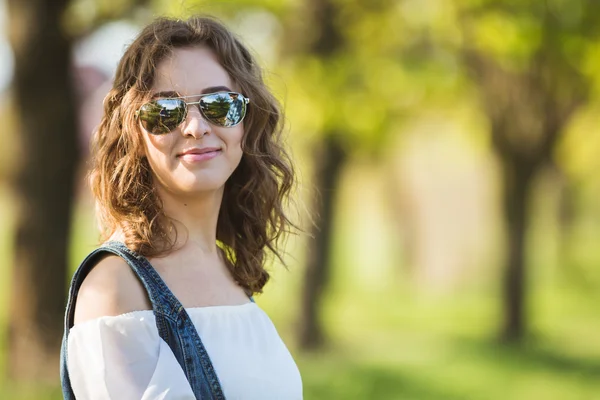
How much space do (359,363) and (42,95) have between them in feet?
15.5

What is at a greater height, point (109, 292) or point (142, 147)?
point (142, 147)

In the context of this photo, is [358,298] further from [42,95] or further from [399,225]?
[42,95]

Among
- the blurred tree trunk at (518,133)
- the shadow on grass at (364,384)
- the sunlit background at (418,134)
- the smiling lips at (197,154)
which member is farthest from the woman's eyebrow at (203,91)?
the blurred tree trunk at (518,133)

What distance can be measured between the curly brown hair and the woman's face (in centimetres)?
3

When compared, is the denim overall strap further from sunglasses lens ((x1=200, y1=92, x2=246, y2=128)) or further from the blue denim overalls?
sunglasses lens ((x1=200, y1=92, x2=246, y2=128))

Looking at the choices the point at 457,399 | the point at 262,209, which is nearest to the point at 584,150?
the point at 457,399

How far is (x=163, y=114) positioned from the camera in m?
2.04

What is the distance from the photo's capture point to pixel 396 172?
74.1 ft

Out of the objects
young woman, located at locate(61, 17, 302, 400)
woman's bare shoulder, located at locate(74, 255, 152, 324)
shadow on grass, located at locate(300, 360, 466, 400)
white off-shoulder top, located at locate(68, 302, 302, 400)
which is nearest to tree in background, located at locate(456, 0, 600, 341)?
Result: shadow on grass, located at locate(300, 360, 466, 400)

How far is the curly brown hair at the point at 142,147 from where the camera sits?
6.86 ft

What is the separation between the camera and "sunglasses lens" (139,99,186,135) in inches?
80.3

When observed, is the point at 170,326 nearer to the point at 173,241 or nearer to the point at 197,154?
the point at 173,241

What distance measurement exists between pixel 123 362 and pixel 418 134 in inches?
593

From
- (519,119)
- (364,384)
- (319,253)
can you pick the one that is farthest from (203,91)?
(519,119)
